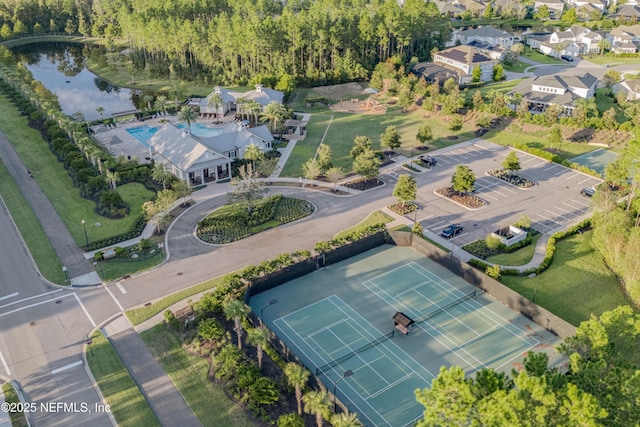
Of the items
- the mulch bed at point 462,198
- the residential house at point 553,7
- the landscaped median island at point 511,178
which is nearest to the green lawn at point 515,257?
the mulch bed at point 462,198

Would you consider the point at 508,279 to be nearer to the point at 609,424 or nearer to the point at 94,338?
the point at 609,424

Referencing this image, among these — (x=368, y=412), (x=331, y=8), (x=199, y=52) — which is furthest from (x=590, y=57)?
(x=368, y=412)

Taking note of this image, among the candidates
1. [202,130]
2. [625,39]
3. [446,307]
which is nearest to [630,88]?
[625,39]

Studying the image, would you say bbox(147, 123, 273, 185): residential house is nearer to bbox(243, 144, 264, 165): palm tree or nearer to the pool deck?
bbox(243, 144, 264, 165): palm tree

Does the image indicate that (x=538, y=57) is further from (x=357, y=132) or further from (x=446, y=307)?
(x=446, y=307)

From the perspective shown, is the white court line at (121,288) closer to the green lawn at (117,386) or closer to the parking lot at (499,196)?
the green lawn at (117,386)
